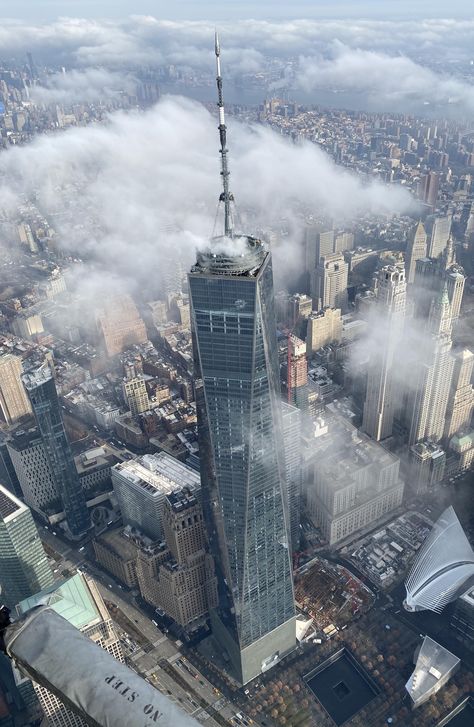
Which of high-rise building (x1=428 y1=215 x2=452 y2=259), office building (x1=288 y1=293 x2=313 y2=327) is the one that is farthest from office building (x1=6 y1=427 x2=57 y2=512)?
high-rise building (x1=428 y1=215 x2=452 y2=259)

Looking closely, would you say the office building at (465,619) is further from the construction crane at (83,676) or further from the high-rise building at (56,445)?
the construction crane at (83,676)

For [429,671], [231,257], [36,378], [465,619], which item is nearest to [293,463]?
[465,619]

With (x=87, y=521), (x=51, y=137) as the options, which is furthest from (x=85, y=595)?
(x=51, y=137)

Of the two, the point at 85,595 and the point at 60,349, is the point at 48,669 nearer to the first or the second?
the point at 85,595

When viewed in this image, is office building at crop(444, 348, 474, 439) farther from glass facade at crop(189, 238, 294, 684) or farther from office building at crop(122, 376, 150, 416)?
office building at crop(122, 376, 150, 416)

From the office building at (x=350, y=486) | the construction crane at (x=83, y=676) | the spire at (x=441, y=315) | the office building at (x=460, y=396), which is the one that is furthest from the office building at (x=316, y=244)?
the construction crane at (x=83, y=676)
